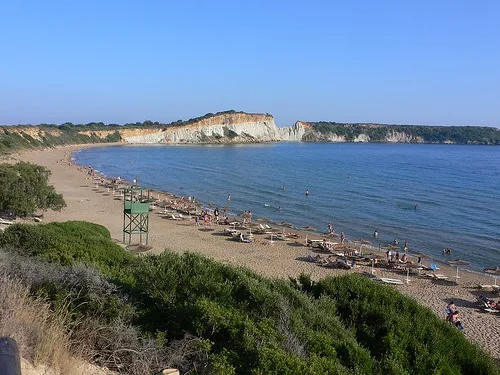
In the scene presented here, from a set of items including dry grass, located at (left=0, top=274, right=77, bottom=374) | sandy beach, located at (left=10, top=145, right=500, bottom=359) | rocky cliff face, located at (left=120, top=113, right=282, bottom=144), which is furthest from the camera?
rocky cliff face, located at (left=120, top=113, right=282, bottom=144)

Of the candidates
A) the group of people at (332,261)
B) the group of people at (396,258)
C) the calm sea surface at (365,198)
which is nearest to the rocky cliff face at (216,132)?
the calm sea surface at (365,198)

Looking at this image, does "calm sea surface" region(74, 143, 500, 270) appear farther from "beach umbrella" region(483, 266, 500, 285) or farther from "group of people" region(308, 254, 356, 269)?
"group of people" region(308, 254, 356, 269)

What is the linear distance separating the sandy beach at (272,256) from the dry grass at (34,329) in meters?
10.7

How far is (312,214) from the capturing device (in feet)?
120

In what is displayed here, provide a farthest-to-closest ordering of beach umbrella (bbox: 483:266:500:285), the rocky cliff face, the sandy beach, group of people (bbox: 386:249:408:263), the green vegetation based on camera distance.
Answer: the rocky cliff face, group of people (bbox: 386:249:408:263), beach umbrella (bbox: 483:266:500:285), the sandy beach, the green vegetation

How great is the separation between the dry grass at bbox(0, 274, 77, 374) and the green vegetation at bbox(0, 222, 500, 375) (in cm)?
41

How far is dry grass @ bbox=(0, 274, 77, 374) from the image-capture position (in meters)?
4.59

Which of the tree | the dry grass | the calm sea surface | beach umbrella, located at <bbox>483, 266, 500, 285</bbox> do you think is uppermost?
the dry grass

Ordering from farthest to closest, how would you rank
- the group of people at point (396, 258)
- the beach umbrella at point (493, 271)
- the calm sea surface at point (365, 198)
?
the calm sea surface at point (365, 198) < the group of people at point (396, 258) < the beach umbrella at point (493, 271)

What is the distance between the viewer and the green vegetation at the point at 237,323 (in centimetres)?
534

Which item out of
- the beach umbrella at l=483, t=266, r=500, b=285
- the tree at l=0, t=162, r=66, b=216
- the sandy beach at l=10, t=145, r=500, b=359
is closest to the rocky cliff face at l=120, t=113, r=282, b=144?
the sandy beach at l=10, t=145, r=500, b=359

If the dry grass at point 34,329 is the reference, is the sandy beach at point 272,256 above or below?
below

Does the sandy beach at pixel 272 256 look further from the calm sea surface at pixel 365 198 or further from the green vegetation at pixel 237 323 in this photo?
the green vegetation at pixel 237 323

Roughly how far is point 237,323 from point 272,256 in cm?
1831
